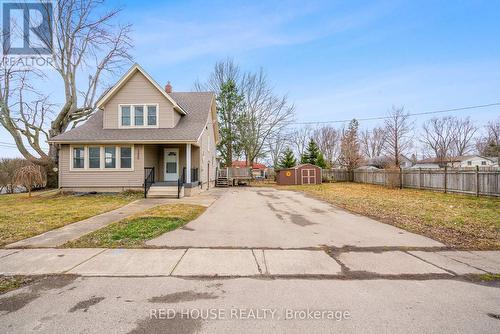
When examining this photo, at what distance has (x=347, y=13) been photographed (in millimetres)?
14508

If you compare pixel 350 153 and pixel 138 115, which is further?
pixel 350 153

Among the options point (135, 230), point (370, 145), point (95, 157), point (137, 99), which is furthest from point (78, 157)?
point (370, 145)

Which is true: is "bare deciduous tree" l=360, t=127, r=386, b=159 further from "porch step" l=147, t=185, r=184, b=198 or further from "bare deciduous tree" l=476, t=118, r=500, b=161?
"porch step" l=147, t=185, r=184, b=198

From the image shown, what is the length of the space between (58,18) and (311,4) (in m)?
19.0

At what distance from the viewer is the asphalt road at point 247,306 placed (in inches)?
105

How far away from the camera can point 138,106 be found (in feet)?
54.5

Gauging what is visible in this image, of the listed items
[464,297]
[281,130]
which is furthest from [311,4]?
[281,130]

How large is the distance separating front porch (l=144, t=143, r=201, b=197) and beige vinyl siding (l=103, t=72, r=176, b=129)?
5.86ft

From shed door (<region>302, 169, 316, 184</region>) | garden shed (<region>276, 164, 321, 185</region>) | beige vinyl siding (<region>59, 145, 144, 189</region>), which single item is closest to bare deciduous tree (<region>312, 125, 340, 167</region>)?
garden shed (<region>276, 164, 321, 185</region>)

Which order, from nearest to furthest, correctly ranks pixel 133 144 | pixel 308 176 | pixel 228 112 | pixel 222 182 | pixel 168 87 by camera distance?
1. pixel 133 144
2. pixel 168 87
3. pixel 222 182
4. pixel 308 176
5. pixel 228 112

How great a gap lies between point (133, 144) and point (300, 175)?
20.2 metres

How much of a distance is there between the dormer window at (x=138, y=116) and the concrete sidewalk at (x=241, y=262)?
12.4 meters

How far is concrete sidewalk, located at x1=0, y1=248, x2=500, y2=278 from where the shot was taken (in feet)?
13.5

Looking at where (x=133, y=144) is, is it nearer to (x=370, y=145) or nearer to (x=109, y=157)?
(x=109, y=157)
